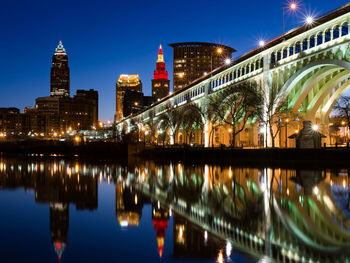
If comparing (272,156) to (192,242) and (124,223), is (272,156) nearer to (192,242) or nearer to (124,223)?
(124,223)

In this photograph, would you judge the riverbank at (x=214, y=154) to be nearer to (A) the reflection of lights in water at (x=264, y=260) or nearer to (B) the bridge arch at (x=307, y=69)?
(B) the bridge arch at (x=307, y=69)

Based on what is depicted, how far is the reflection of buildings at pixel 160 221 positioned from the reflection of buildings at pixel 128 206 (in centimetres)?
56

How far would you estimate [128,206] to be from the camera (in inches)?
563

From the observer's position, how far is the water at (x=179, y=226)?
7.93 m

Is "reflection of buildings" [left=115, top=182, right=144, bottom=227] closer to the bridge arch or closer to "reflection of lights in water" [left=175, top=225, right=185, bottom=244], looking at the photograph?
"reflection of lights in water" [left=175, top=225, right=185, bottom=244]

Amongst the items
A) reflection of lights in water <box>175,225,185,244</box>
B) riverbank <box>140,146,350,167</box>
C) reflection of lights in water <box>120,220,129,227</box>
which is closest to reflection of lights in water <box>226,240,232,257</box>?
reflection of lights in water <box>175,225,185,244</box>

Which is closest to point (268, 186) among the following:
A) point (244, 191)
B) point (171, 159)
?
point (244, 191)

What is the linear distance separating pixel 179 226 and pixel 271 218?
3.12 m

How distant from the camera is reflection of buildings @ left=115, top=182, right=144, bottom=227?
38.3 feet

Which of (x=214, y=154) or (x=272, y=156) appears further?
(x=214, y=154)

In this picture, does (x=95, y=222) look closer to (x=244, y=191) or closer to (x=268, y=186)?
(x=244, y=191)

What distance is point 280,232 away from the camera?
9.59 m

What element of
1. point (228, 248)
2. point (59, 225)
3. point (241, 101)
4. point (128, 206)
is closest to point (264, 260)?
point (228, 248)

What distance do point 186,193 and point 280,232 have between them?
26.3 ft
